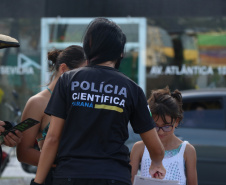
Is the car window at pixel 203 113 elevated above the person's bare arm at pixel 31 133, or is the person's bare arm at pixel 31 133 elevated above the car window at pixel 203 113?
the person's bare arm at pixel 31 133

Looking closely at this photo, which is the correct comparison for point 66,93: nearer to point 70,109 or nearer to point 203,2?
point 70,109

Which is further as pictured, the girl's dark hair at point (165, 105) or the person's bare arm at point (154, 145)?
the girl's dark hair at point (165, 105)

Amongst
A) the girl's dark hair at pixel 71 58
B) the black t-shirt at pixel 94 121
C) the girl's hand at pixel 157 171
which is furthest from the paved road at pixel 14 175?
the black t-shirt at pixel 94 121

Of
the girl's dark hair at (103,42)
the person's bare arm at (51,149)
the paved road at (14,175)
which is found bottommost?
the paved road at (14,175)

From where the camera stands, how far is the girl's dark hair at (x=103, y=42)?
2926mm

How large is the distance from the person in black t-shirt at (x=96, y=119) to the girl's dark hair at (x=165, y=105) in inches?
31.4

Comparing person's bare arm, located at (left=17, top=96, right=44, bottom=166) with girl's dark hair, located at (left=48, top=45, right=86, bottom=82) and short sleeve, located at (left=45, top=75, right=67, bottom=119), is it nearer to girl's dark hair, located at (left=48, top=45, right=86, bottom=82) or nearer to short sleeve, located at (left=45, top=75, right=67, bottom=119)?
girl's dark hair, located at (left=48, top=45, right=86, bottom=82)

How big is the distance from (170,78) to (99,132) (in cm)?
839

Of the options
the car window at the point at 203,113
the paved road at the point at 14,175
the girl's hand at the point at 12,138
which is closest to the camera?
the girl's hand at the point at 12,138

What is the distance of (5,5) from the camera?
36.7 feet

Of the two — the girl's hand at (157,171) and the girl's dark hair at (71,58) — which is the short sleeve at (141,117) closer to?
the girl's hand at (157,171)

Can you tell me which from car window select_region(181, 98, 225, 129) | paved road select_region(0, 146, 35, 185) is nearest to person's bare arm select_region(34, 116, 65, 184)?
car window select_region(181, 98, 225, 129)

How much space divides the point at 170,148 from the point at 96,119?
1.02 meters

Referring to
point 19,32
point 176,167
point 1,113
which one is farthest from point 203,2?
point 176,167
